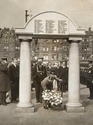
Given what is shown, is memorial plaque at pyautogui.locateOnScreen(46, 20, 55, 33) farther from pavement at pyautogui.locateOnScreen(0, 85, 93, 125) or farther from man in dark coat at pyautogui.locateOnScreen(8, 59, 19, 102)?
A: man in dark coat at pyautogui.locateOnScreen(8, 59, 19, 102)

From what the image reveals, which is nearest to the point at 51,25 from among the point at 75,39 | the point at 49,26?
the point at 49,26

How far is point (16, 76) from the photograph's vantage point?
665 inches

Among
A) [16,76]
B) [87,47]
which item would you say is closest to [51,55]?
[87,47]

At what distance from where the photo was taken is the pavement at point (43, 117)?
11.8m

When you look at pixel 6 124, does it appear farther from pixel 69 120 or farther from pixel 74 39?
pixel 74 39

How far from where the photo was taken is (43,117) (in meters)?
12.7

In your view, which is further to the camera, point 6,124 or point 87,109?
point 87,109

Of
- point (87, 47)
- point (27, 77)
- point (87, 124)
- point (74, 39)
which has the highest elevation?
point (87, 47)

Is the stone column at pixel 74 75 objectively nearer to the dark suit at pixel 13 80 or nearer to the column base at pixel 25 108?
the column base at pixel 25 108

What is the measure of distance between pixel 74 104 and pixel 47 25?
2816 mm

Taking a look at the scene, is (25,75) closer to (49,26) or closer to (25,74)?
(25,74)

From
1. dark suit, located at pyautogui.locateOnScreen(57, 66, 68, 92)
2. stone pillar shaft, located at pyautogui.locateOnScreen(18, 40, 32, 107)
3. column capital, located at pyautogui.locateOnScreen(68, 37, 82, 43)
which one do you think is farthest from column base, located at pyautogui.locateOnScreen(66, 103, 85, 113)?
dark suit, located at pyautogui.locateOnScreen(57, 66, 68, 92)

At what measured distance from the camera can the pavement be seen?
11797 mm

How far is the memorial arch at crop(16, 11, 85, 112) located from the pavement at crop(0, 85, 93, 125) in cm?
42
